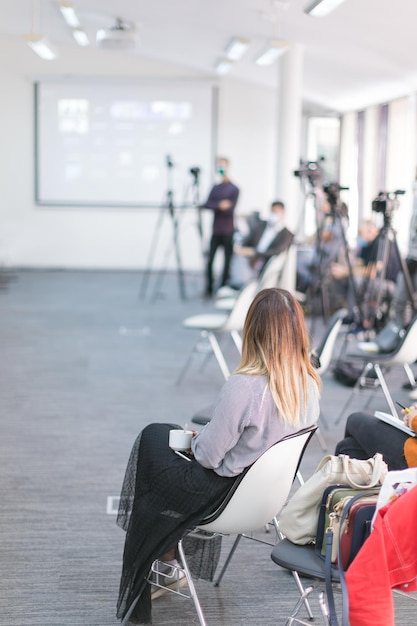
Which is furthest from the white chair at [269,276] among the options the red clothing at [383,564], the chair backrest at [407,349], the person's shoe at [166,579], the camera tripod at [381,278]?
the red clothing at [383,564]

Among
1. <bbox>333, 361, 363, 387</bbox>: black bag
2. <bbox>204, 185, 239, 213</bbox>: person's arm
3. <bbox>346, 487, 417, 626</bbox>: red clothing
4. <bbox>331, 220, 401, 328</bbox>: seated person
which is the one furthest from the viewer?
<bbox>204, 185, 239, 213</bbox>: person's arm

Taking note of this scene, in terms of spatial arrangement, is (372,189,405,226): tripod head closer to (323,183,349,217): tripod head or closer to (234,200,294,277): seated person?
(323,183,349,217): tripod head

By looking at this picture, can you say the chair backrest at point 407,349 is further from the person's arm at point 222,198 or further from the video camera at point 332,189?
the person's arm at point 222,198

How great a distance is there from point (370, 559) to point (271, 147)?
1258 centimetres

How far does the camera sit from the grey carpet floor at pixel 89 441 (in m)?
3.13

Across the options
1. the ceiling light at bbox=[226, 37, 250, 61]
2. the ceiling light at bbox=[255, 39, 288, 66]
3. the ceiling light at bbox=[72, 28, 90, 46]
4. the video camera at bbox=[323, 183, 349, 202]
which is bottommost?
the video camera at bbox=[323, 183, 349, 202]

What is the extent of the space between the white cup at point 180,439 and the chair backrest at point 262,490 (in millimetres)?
233

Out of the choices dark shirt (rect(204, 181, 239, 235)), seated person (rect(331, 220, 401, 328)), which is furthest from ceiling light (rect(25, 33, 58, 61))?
seated person (rect(331, 220, 401, 328))

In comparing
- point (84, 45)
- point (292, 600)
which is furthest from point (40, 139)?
point (292, 600)

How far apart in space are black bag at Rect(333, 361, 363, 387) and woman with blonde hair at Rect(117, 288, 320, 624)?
3.78 meters

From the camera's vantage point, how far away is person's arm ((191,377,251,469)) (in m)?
2.65

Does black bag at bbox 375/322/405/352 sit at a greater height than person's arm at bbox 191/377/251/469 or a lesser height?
lesser

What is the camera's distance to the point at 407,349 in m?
5.10

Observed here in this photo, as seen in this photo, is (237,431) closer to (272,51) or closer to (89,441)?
(89,441)
